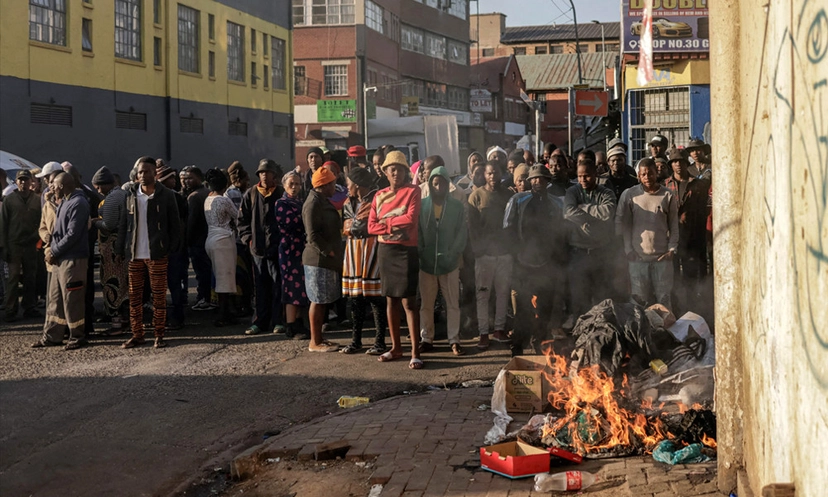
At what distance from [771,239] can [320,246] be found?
6.64 meters

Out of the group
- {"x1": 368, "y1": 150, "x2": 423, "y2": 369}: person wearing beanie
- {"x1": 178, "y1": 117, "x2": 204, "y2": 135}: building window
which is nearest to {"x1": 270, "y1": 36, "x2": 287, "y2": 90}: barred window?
{"x1": 178, "y1": 117, "x2": 204, "y2": 135}: building window

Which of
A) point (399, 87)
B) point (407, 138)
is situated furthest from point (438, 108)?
point (407, 138)

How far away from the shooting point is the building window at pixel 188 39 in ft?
107

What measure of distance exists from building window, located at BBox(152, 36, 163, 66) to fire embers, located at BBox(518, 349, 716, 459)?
26.8 m

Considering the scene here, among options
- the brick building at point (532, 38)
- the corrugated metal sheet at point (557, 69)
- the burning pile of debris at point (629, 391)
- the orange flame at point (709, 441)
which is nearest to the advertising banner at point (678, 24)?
the burning pile of debris at point (629, 391)

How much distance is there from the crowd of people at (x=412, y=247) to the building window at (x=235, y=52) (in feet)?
82.5

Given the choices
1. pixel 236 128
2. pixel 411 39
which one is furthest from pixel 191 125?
pixel 411 39

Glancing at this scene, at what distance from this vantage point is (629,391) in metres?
7.04

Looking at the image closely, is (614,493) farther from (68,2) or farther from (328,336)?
(68,2)

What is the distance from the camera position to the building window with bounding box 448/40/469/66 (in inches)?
2635

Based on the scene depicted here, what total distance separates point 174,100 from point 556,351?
25635 millimetres

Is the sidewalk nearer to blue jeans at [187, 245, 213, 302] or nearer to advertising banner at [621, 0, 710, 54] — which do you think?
blue jeans at [187, 245, 213, 302]

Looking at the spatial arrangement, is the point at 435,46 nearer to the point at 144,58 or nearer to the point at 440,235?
the point at 144,58

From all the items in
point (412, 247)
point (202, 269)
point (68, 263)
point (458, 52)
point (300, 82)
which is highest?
point (458, 52)
